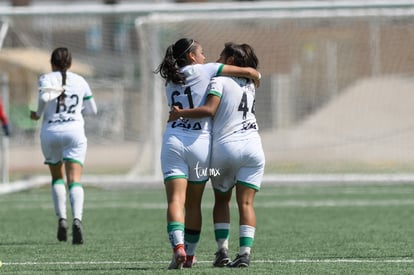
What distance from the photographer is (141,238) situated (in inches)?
481

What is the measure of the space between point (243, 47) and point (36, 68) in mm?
17129

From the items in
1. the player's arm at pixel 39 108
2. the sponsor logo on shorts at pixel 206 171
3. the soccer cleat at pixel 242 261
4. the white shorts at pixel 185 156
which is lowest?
→ the soccer cleat at pixel 242 261

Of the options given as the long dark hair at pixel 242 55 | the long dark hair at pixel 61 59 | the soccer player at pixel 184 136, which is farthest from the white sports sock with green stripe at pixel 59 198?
the long dark hair at pixel 242 55

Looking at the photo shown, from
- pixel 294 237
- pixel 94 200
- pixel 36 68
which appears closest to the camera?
pixel 294 237

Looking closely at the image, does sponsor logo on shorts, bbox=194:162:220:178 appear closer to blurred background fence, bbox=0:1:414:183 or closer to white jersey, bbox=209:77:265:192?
white jersey, bbox=209:77:265:192

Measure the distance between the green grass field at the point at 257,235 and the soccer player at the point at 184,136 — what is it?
20.6 inches

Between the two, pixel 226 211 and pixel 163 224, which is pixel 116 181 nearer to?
pixel 163 224

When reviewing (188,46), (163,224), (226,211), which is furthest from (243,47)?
(163,224)

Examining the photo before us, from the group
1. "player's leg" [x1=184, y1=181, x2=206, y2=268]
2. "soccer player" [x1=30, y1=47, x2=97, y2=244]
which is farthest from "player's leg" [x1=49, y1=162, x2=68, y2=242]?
"player's leg" [x1=184, y1=181, x2=206, y2=268]

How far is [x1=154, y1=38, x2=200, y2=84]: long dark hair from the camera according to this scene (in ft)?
29.2

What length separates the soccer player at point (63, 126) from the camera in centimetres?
1185

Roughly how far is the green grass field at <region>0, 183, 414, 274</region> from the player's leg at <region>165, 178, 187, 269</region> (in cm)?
20

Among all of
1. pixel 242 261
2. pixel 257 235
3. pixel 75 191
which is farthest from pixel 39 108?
pixel 242 261

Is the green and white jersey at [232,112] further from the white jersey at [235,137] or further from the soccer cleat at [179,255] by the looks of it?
the soccer cleat at [179,255]
